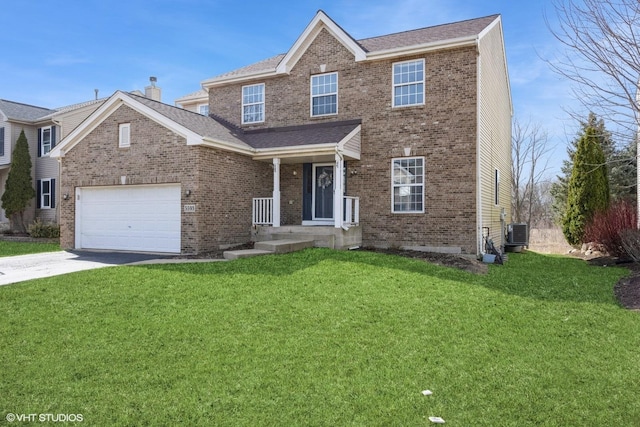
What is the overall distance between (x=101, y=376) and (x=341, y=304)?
3.49m

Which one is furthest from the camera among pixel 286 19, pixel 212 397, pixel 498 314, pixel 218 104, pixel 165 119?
pixel 218 104

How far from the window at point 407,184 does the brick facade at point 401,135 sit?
18 cm

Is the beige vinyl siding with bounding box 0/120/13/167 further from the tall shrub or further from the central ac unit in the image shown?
the tall shrub

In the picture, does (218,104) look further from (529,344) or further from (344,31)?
(529,344)

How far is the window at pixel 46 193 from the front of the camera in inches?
908

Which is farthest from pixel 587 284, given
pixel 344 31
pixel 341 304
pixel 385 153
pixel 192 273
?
pixel 344 31

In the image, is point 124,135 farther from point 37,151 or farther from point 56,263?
point 37,151

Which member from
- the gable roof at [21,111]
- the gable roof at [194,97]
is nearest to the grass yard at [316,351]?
the gable roof at [194,97]

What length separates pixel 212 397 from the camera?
3854 millimetres

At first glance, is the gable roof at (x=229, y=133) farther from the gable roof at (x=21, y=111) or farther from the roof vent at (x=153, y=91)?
the gable roof at (x=21, y=111)

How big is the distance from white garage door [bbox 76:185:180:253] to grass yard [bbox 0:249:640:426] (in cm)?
472

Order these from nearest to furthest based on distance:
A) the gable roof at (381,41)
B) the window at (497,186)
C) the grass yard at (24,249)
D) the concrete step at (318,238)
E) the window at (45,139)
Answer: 1. the concrete step at (318,238)
2. the gable roof at (381,41)
3. the grass yard at (24,249)
4. the window at (497,186)
5. the window at (45,139)

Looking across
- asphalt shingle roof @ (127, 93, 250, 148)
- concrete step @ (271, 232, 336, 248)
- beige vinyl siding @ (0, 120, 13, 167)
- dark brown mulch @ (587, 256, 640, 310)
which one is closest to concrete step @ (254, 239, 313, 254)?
concrete step @ (271, 232, 336, 248)

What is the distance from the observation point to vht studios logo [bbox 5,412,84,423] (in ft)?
11.4
